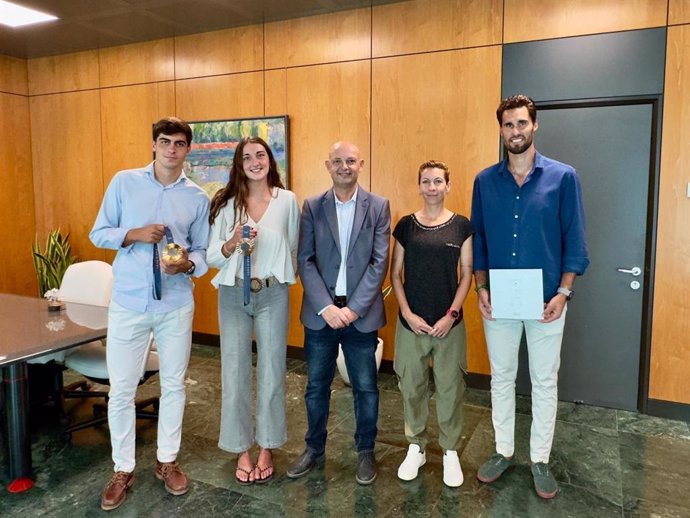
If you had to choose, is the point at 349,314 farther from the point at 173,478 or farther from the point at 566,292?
the point at 173,478

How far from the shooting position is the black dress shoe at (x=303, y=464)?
267cm

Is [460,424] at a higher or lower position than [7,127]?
lower

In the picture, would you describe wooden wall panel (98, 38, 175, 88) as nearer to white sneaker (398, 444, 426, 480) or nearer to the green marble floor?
the green marble floor

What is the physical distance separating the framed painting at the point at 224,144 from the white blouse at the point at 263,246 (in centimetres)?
212

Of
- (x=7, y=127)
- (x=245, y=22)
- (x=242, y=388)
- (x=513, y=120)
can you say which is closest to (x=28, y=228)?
(x=7, y=127)

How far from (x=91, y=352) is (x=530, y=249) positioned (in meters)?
2.60

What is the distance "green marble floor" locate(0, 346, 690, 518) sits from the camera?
7.98 feet

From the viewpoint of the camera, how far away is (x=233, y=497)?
8.25ft

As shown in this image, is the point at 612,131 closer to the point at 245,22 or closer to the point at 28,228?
the point at 245,22

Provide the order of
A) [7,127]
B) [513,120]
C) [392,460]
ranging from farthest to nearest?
[7,127] → [392,460] → [513,120]

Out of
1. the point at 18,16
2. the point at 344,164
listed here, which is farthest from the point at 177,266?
the point at 18,16

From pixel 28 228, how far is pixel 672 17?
640 cm

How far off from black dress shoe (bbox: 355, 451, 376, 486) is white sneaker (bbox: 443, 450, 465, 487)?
0.36 metres

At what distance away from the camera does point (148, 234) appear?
2.29m
